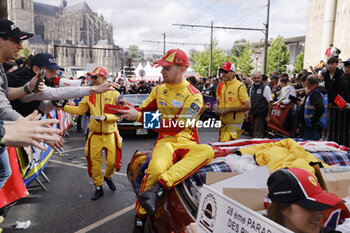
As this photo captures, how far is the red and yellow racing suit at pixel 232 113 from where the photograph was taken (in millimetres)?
5609

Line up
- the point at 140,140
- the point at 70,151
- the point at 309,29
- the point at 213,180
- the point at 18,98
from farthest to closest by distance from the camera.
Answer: the point at 309,29 < the point at 140,140 < the point at 70,151 < the point at 18,98 < the point at 213,180

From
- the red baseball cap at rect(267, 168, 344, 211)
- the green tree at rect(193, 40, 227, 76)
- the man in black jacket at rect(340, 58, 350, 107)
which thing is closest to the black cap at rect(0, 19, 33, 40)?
the red baseball cap at rect(267, 168, 344, 211)

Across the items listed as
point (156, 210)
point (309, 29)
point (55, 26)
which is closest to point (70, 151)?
point (156, 210)

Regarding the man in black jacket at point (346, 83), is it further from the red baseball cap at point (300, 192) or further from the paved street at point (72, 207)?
the red baseball cap at point (300, 192)

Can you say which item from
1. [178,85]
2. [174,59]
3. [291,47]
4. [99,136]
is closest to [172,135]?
[178,85]

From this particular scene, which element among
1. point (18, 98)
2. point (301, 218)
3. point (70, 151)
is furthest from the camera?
point (70, 151)

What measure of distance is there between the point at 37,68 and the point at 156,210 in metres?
2.47

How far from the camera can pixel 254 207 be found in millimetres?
1838

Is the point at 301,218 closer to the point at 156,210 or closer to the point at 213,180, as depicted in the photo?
the point at 213,180

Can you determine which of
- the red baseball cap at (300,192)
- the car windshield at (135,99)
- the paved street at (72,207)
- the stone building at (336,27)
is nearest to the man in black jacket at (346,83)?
the paved street at (72,207)

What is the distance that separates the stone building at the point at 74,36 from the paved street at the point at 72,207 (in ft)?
325

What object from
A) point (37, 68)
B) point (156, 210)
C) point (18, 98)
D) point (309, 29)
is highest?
point (309, 29)

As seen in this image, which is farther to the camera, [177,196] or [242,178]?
[177,196]

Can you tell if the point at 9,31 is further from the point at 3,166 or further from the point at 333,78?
the point at 333,78
